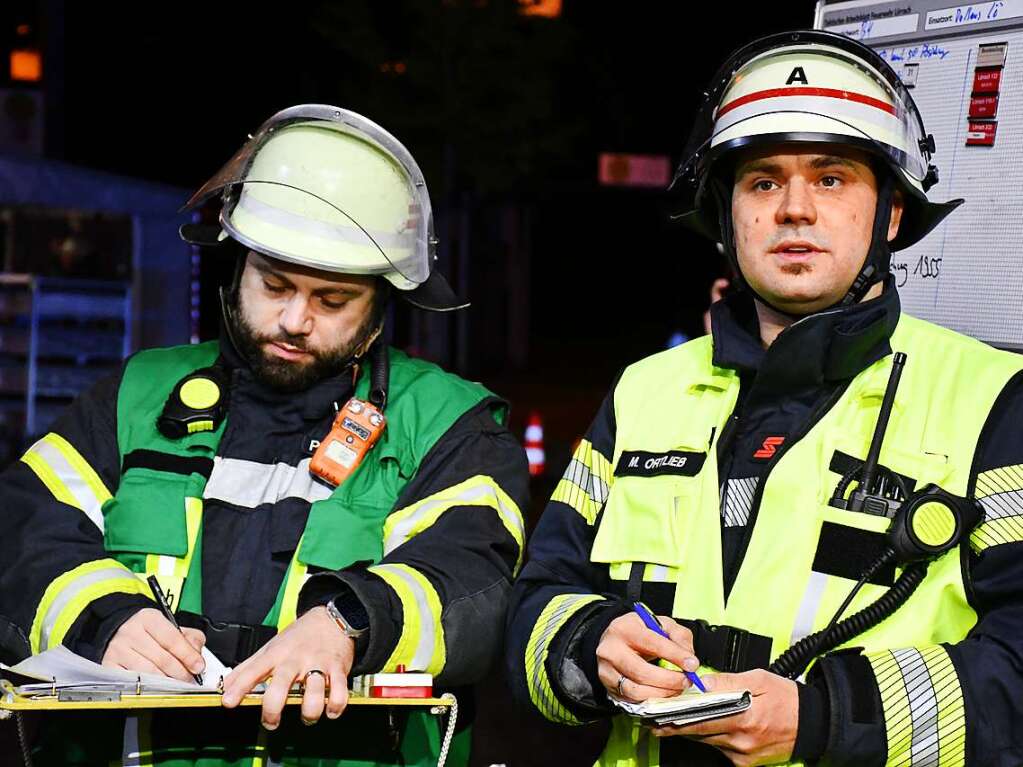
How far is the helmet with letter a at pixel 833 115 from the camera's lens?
8.58 feet

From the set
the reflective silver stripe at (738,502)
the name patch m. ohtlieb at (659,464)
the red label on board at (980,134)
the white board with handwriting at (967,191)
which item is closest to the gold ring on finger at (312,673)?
the name patch m. ohtlieb at (659,464)

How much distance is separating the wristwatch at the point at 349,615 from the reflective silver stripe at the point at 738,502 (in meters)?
→ 0.74

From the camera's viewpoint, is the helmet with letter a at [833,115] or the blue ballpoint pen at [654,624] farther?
the helmet with letter a at [833,115]

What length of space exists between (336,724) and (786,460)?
3.60ft

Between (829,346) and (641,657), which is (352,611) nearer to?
(641,657)

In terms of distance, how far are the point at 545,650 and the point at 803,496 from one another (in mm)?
590

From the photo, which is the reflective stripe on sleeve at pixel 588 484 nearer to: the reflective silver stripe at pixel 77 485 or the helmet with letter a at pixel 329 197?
the helmet with letter a at pixel 329 197

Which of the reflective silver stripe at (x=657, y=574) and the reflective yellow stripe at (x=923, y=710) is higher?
the reflective silver stripe at (x=657, y=574)

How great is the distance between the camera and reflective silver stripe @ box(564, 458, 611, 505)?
278 centimetres

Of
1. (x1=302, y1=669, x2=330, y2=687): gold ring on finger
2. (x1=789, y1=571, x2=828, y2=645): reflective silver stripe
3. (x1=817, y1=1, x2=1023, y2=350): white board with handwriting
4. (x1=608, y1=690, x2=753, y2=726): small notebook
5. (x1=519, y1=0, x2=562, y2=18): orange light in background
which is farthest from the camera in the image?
(x1=519, y1=0, x2=562, y2=18): orange light in background

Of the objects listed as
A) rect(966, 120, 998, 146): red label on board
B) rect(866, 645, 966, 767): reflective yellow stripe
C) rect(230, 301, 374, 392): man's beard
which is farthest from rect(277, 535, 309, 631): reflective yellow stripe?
rect(966, 120, 998, 146): red label on board

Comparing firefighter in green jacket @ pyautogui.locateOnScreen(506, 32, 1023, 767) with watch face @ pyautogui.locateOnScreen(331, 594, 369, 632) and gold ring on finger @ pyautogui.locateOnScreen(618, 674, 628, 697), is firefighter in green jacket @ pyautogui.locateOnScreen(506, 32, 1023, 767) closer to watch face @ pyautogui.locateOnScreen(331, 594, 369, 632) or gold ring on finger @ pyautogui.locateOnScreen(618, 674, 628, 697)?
gold ring on finger @ pyautogui.locateOnScreen(618, 674, 628, 697)

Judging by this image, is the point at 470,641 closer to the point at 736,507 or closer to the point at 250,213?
the point at 736,507

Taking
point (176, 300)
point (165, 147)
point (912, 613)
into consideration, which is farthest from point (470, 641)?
point (165, 147)
